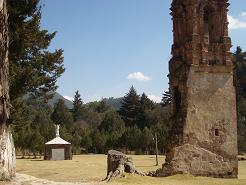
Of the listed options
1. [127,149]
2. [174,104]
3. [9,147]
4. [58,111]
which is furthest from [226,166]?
[58,111]

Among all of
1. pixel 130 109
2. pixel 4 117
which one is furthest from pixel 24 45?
pixel 130 109

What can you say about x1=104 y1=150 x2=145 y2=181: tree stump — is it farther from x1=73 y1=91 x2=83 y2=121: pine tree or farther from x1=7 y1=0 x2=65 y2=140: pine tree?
x1=73 y1=91 x2=83 y2=121: pine tree

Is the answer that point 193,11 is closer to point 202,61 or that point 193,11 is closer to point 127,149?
point 202,61

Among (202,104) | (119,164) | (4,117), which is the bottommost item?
(119,164)

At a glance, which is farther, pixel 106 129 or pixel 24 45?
pixel 106 129

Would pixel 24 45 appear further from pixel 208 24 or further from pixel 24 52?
pixel 208 24

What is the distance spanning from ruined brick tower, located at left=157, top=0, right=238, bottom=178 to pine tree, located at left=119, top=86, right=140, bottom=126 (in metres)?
50.4

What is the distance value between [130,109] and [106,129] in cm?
680

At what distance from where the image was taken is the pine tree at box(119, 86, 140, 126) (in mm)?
69750

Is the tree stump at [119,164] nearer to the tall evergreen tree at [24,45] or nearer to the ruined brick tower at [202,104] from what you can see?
the ruined brick tower at [202,104]

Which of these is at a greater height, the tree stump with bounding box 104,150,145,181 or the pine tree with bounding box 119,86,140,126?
the pine tree with bounding box 119,86,140,126

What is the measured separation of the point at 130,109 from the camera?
70.9 meters

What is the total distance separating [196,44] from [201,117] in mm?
3376

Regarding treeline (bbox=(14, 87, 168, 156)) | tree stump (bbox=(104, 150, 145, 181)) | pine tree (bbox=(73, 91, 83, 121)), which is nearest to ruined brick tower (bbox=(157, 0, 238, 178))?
tree stump (bbox=(104, 150, 145, 181))
